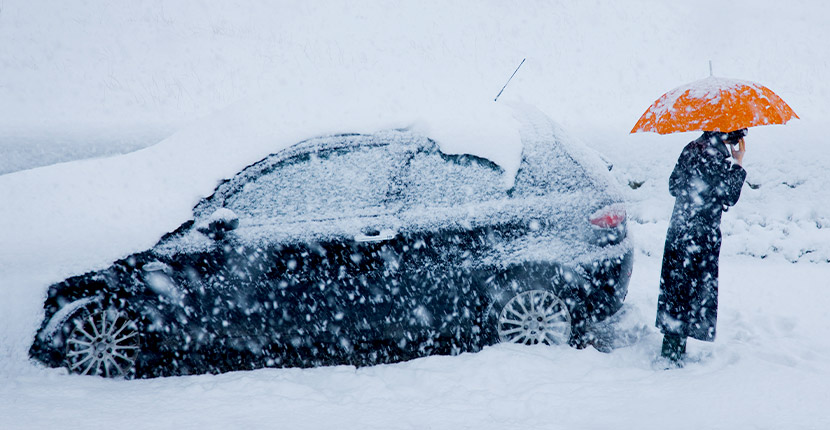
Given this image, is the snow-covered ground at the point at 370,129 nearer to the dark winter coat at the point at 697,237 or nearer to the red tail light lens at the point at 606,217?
the dark winter coat at the point at 697,237

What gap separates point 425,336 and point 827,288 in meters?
3.61

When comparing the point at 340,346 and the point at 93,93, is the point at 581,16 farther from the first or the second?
the point at 340,346

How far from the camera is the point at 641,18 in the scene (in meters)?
15.0

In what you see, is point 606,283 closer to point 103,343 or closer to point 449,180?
point 449,180

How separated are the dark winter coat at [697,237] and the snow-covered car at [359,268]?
1.06 ft

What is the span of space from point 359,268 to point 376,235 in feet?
0.76

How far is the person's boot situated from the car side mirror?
109 inches

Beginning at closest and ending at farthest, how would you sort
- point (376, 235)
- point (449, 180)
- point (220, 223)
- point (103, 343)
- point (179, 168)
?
point (220, 223) < point (103, 343) < point (376, 235) < point (449, 180) < point (179, 168)

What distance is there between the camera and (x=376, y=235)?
3645 millimetres

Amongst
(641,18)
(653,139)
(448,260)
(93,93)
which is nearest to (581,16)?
(641,18)

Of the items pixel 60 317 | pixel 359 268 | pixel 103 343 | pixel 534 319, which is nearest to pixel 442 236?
pixel 359 268

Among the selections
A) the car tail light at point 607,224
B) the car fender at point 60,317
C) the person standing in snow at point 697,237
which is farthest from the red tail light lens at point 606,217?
the car fender at point 60,317

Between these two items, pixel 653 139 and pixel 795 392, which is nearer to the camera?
pixel 795 392

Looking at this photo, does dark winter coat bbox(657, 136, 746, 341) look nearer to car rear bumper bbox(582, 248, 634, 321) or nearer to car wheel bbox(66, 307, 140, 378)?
car rear bumper bbox(582, 248, 634, 321)
